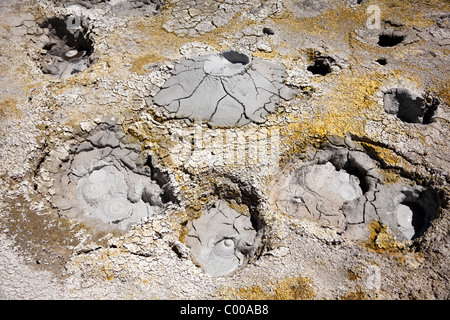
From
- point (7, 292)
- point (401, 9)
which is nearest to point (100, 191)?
point (7, 292)

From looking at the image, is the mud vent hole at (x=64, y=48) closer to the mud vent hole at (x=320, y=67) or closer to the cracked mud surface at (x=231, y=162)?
the cracked mud surface at (x=231, y=162)

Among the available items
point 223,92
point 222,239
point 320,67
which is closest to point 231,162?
point 222,239

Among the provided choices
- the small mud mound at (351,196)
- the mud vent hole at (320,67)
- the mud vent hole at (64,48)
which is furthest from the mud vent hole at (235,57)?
the mud vent hole at (64,48)

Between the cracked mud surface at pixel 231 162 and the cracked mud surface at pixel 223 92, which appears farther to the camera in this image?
the cracked mud surface at pixel 223 92

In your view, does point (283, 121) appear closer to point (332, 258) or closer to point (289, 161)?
point (289, 161)

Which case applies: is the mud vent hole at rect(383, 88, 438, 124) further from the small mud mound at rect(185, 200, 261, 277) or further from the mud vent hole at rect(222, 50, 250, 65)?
the small mud mound at rect(185, 200, 261, 277)

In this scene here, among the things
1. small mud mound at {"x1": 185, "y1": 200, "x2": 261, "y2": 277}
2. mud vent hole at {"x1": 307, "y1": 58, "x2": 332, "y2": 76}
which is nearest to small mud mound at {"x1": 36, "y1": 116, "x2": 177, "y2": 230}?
small mud mound at {"x1": 185, "y1": 200, "x2": 261, "y2": 277}
